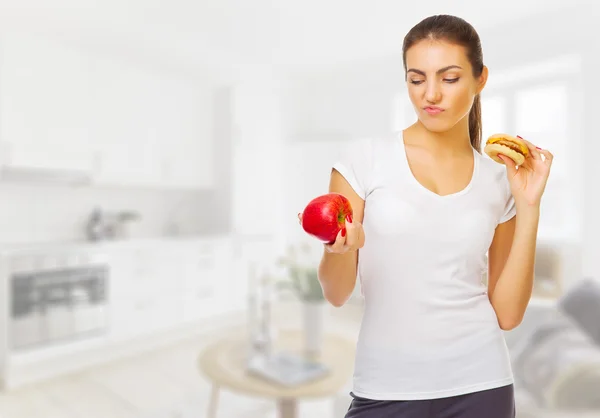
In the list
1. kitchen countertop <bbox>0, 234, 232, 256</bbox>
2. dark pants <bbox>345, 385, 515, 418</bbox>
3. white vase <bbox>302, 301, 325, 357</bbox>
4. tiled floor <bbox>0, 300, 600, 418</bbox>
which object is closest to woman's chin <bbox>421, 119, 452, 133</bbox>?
dark pants <bbox>345, 385, 515, 418</bbox>

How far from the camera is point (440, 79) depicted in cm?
39

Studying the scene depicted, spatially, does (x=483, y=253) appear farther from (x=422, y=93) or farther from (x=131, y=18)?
(x=131, y=18)

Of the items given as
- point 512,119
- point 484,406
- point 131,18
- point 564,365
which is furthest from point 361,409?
point 131,18

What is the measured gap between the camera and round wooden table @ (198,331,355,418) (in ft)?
4.75

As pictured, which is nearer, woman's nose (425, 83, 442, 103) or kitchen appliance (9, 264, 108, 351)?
woman's nose (425, 83, 442, 103)

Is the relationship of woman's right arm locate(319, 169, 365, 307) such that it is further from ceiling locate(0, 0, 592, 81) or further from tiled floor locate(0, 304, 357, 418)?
tiled floor locate(0, 304, 357, 418)

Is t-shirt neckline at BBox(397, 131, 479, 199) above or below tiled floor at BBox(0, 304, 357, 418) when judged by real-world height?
above

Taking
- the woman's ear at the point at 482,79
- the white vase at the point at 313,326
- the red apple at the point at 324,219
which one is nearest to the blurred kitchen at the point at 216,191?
the white vase at the point at 313,326

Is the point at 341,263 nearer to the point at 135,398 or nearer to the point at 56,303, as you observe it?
the point at 135,398

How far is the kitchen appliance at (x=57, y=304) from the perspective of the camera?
8.39ft

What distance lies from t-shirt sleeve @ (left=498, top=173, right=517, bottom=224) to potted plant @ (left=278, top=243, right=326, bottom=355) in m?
1.16

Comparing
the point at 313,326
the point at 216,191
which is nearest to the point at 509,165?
the point at 313,326

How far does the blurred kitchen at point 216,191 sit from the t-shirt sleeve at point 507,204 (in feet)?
0.58

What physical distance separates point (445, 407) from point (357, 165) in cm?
25
